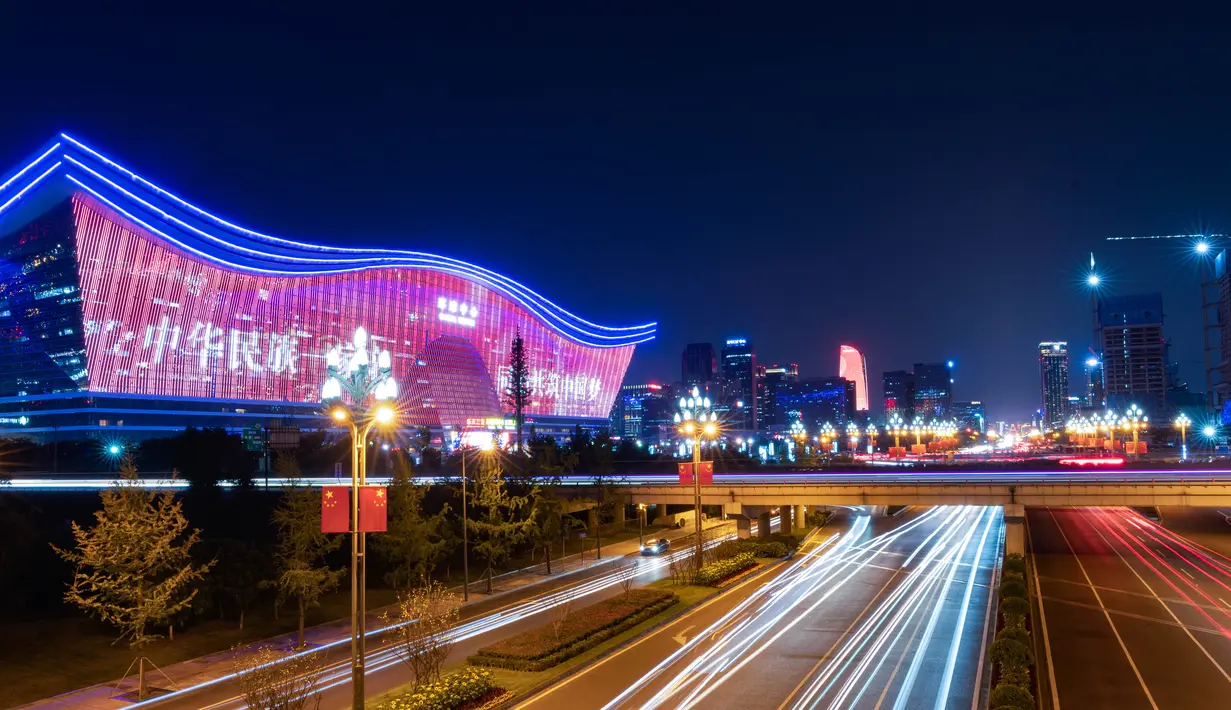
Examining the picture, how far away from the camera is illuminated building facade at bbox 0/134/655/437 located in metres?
64.0

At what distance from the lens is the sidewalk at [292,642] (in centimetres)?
2188

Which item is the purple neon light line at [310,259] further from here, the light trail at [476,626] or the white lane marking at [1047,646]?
the white lane marking at [1047,646]

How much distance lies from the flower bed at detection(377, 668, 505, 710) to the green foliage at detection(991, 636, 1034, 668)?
38.7 feet

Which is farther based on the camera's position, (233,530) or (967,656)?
(233,530)

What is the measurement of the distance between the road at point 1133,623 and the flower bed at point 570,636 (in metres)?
12.1

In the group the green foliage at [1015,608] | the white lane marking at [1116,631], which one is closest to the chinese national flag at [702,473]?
the green foliage at [1015,608]

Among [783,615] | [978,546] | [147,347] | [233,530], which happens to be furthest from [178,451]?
[978,546]

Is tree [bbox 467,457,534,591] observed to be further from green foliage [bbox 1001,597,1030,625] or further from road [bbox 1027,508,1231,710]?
road [bbox 1027,508,1231,710]

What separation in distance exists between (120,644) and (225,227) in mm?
56623

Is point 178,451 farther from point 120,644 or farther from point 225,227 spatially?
point 225,227

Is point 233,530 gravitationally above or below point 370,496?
below

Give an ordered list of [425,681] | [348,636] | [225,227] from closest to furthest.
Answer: [425,681] → [348,636] → [225,227]

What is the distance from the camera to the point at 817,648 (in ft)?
81.0

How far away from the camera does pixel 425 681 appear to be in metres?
20.0
